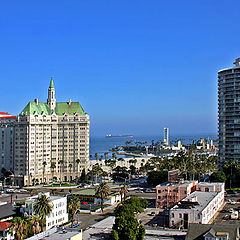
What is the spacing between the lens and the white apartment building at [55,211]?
88.2 m

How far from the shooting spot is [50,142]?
583ft

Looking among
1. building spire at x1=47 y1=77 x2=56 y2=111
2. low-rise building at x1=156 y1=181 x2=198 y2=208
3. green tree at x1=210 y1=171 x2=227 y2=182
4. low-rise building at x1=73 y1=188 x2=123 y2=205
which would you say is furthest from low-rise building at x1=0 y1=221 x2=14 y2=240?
building spire at x1=47 y1=77 x2=56 y2=111

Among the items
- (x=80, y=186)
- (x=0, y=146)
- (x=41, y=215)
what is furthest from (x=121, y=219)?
(x=0, y=146)

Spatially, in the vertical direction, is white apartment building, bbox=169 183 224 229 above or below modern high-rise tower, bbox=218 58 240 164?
below

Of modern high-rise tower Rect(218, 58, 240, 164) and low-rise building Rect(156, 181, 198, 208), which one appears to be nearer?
low-rise building Rect(156, 181, 198, 208)

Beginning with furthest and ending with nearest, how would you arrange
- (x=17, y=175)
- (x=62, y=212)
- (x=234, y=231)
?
(x=17, y=175) → (x=62, y=212) → (x=234, y=231)

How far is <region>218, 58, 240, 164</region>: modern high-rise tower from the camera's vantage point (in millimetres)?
155250

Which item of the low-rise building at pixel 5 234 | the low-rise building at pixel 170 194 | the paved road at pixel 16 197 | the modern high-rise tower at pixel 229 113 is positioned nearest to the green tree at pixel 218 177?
the modern high-rise tower at pixel 229 113

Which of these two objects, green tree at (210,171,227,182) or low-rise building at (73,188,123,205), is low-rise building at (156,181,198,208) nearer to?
low-rise building at (73,188,123,205)

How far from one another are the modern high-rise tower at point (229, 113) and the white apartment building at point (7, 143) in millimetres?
92600

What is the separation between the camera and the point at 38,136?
568ft

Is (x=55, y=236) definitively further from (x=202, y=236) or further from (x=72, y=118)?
(x=72, y=118)

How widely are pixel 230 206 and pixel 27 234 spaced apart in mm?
59780

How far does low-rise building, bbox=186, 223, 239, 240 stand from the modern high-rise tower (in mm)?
92929
